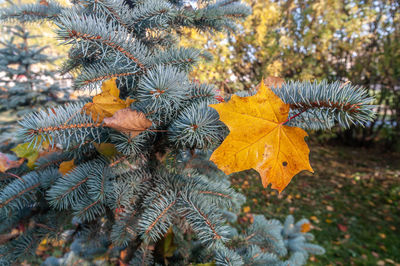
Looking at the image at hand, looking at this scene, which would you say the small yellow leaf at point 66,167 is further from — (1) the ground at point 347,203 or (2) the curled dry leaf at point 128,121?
(1) the ground at point 347,203

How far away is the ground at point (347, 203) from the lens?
2.62 meters

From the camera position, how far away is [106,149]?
0.68 metres

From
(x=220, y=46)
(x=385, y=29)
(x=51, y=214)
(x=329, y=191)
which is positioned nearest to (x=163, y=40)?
(x=51, y=214)

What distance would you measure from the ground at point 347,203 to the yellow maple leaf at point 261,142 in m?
1.93

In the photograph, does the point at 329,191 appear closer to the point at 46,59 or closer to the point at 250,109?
the point at 250,109

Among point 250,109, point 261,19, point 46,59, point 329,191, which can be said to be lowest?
point 329,191

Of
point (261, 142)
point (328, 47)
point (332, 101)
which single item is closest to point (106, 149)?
point (261, 142)

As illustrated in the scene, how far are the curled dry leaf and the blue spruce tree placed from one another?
38mm

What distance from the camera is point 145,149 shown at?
73cm

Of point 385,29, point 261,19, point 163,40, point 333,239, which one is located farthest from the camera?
point 385,29

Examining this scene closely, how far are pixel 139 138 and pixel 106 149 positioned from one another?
13 cm

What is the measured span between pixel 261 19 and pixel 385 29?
257 cm

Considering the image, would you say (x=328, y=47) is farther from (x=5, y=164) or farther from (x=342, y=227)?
(x=5, y=164)

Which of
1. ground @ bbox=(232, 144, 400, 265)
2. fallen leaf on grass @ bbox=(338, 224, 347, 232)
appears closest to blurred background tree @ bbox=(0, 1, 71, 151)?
ground @ bbox=(232, 144, 400, 265)
